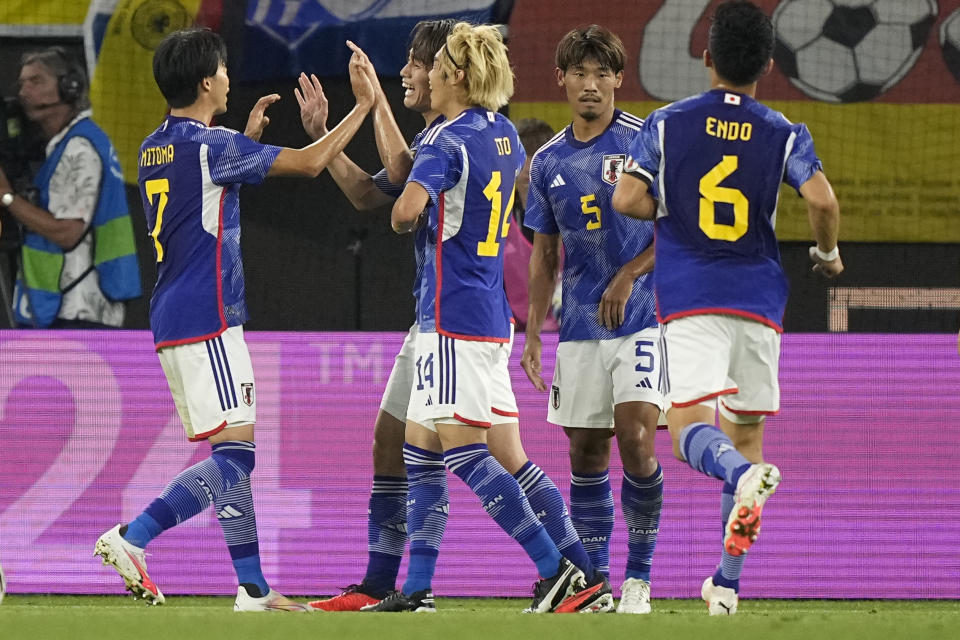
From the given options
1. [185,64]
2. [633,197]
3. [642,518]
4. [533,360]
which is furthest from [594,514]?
[185,64]

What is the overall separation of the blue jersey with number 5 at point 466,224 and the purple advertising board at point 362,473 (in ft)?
6.84

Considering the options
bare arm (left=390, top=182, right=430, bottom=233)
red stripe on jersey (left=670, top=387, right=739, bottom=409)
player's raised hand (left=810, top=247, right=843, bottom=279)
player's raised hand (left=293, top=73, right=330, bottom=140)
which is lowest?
red stripe on jersey (left=670, top=387, right=739, bottom=409)

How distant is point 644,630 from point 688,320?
112 cm

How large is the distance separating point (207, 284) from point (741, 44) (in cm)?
206

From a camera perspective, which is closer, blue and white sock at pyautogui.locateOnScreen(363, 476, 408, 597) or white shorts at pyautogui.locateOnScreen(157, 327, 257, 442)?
white shorts at pyautogui.locateOnScreen(157, 327, 257, 442)

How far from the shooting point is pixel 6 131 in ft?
25.8

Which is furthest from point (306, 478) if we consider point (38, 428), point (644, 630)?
point (644, 630)

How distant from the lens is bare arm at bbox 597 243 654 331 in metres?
5.78

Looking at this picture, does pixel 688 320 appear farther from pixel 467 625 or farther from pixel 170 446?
pixel 170 446

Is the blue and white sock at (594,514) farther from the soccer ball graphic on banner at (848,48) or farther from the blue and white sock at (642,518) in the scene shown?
the soccer ball graphic on banner at (848,48)

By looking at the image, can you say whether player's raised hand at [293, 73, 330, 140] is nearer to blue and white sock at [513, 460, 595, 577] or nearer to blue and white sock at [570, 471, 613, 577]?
blue and white sock at [513, 460, 595, 577]

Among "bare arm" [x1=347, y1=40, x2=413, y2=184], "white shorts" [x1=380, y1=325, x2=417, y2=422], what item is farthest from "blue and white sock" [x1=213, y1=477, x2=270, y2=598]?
"bare arm" [x1=347, y1=40, x2=413, y2=184]

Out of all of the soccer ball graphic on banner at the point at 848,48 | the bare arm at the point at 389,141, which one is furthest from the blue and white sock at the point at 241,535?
the soccer ball graphic on banner at the point at 848,48

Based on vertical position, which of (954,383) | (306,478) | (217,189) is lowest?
(306,478)
